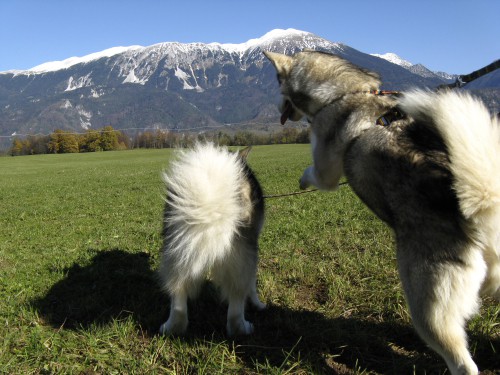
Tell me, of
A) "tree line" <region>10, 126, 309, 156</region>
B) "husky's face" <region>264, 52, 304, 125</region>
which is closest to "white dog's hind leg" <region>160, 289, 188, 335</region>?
"husky's face" <region>264, 52, 304, 125</region>

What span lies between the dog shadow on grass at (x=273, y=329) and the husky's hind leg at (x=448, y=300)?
0.53 metres

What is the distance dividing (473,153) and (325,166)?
127 centimetres

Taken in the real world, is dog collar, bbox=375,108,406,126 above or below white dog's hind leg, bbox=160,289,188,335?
above

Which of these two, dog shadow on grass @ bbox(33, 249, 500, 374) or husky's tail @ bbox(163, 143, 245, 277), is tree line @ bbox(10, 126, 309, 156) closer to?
dog shadow on grass @ bbox(33, 249, 500, 374)

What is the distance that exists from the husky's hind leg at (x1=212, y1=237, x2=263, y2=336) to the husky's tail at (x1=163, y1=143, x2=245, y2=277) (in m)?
0.13

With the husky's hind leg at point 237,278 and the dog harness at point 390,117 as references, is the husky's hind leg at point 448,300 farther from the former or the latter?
the husky's hind leg at point 237,278

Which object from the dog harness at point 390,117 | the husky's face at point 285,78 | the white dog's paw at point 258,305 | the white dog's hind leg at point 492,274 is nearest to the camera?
the white dog's hind leg at point 492,274

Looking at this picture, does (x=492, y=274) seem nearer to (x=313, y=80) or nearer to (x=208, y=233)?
(x=208, y=233)

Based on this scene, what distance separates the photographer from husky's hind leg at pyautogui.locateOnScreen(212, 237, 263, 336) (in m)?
3.06

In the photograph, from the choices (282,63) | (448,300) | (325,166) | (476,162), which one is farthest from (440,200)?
(282,63)

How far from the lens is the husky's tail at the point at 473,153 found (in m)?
2.07

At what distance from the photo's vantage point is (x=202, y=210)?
2.85m

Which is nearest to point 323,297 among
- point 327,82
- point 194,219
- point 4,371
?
point 194,219

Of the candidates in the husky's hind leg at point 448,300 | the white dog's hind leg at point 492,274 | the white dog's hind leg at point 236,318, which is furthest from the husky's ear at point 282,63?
the white dog's hind leg at point 492,274
